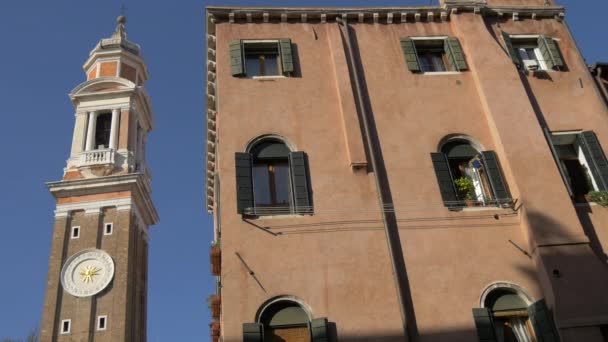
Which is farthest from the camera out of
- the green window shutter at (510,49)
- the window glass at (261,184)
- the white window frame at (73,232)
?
the white window frame at (73,232)

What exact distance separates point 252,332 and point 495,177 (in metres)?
6.38

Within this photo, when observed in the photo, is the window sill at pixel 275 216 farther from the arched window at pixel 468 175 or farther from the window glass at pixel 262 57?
the window glass at pixel 262 57

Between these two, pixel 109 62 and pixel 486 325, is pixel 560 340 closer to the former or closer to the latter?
pixel 486 325

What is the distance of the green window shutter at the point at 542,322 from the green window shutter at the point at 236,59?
837cm

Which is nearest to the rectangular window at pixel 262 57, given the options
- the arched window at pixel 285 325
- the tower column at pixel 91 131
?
the arched window at pixel 285 325

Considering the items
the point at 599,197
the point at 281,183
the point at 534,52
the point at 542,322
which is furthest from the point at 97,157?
the point at 542,322

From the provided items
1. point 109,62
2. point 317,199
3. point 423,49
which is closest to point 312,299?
point 317,199

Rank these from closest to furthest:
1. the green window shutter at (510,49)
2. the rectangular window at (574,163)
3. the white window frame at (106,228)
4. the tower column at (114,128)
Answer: the rectangular window at (574,163)
the green window shutter at (510,49)
the white window frame at (106,228)
the tower column at (114,128)

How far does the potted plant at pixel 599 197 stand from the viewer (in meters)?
13.7

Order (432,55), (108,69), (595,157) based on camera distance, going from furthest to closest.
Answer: (108,69)
(432,55)
(595,157)

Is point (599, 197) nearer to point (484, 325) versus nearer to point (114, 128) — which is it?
point (484, 325)

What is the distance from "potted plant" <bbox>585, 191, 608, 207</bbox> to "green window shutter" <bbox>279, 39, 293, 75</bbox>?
7456mm

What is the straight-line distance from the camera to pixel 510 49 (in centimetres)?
1619

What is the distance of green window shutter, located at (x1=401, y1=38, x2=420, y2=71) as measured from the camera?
51.5 ft
